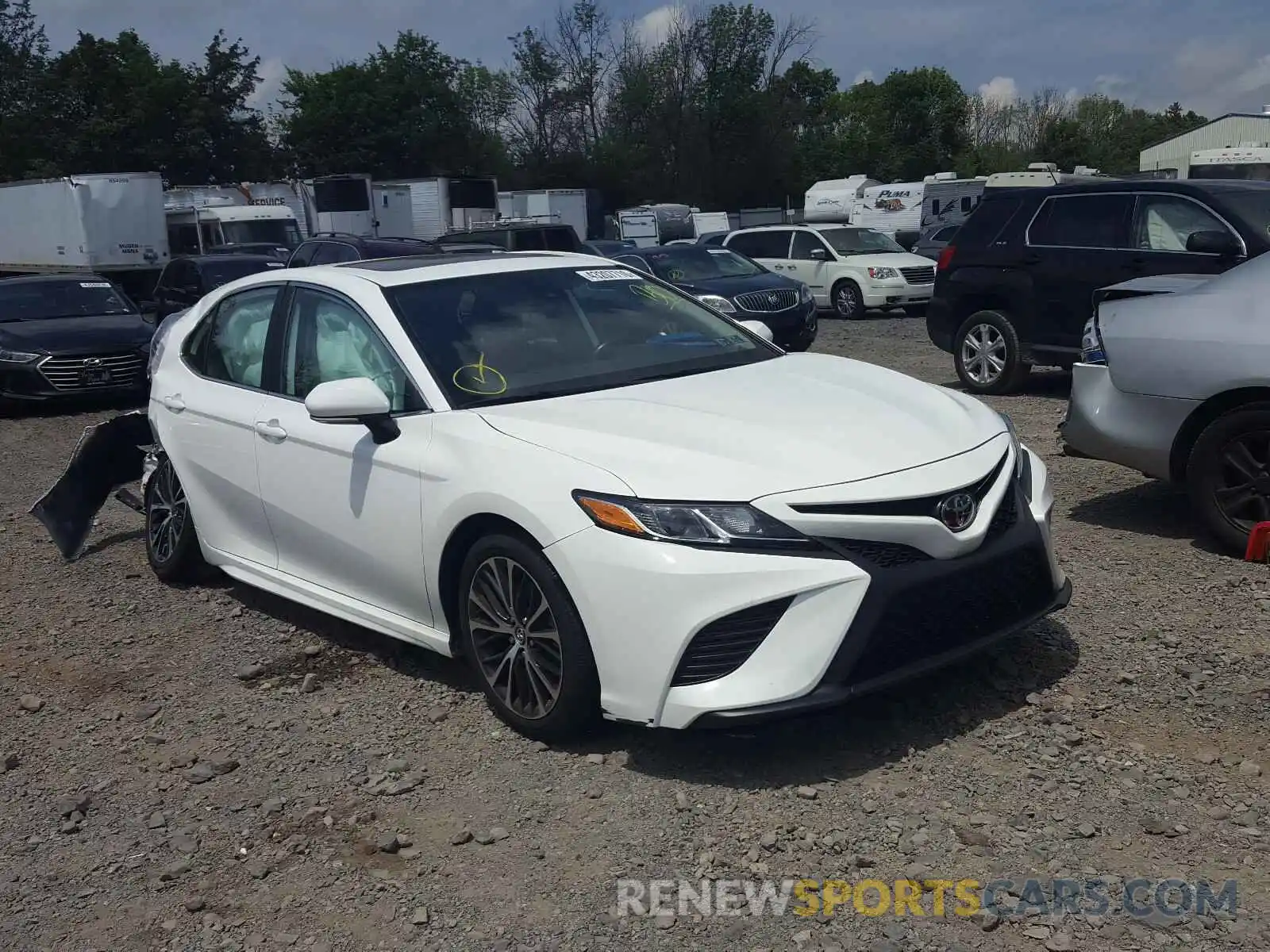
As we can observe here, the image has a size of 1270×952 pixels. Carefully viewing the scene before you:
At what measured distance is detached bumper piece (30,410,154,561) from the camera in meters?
6.85

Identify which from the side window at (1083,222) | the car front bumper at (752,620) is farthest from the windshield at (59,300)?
the car front bumper at (752,620)

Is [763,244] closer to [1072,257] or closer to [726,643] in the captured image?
[1072,257]

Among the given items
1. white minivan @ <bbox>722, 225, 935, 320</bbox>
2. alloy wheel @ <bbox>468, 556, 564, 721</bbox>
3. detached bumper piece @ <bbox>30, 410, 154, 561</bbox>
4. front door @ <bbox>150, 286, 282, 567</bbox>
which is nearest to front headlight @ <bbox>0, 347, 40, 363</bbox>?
detached bumper piece @ <bbox>30, 410, 154, 561</bbox>

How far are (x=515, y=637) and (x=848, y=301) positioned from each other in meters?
18.3

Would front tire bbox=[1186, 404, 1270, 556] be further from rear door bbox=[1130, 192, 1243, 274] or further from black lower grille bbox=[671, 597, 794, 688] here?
rear door bbox=[1130, 192, 1243, 274]

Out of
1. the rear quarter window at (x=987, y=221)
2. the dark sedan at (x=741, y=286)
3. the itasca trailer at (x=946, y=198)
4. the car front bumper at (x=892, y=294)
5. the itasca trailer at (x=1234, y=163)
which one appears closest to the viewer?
the rear quarter window at (x=987, y=221)

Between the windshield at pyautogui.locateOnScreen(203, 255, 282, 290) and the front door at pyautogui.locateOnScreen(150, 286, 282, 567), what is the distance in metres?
10.7

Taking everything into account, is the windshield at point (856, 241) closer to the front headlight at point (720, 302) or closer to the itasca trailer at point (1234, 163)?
the front headlight at point (720, 302)

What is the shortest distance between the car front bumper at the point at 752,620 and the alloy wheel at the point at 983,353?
7.79 metres

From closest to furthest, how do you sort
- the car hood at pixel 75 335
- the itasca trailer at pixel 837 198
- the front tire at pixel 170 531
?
1. the front tire at pixel 170 531
2. the car hood at pixel 75 335
3. the itasca trailer at pixel 837 198

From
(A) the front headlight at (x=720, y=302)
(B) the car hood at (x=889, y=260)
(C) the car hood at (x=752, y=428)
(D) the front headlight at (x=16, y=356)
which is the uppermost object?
(C) the car hood at (x=752, y=428)

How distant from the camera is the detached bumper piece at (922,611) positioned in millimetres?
3629

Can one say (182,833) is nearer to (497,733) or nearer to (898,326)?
(497,733)

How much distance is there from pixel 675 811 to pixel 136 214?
1048 inches
